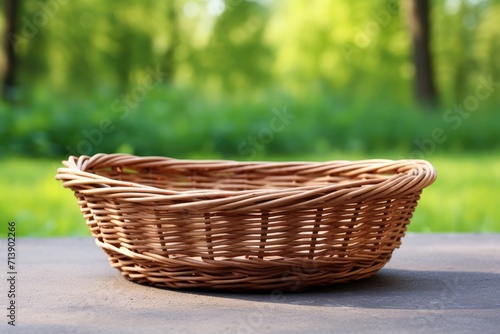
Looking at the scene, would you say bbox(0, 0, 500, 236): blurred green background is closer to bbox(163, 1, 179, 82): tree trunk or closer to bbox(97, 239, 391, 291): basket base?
bbox(163, 1, 179, 82): tree trunk

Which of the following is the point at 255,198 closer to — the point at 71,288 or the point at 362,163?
the point at 71,288

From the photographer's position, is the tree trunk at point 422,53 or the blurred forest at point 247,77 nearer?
the blurred forest at point 247,77

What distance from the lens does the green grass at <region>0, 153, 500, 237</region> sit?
323 centimetres

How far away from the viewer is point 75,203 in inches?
153

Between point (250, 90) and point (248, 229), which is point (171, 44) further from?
point (248, 229)

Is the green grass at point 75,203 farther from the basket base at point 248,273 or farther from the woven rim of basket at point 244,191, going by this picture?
the basket base at point 248,273

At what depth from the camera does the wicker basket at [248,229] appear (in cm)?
148

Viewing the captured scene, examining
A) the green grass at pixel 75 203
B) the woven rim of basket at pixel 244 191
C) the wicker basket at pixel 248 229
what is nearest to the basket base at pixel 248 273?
the wicker basket at pixel 248 229

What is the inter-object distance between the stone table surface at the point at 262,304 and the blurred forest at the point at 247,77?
2796mm

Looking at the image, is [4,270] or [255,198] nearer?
[255,198]

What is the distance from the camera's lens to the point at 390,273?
188cm

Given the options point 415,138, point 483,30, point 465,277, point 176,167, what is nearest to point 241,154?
point 415,138

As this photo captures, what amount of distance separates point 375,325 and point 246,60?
12.8m

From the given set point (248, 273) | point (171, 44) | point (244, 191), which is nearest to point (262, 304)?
point (248, 273)
